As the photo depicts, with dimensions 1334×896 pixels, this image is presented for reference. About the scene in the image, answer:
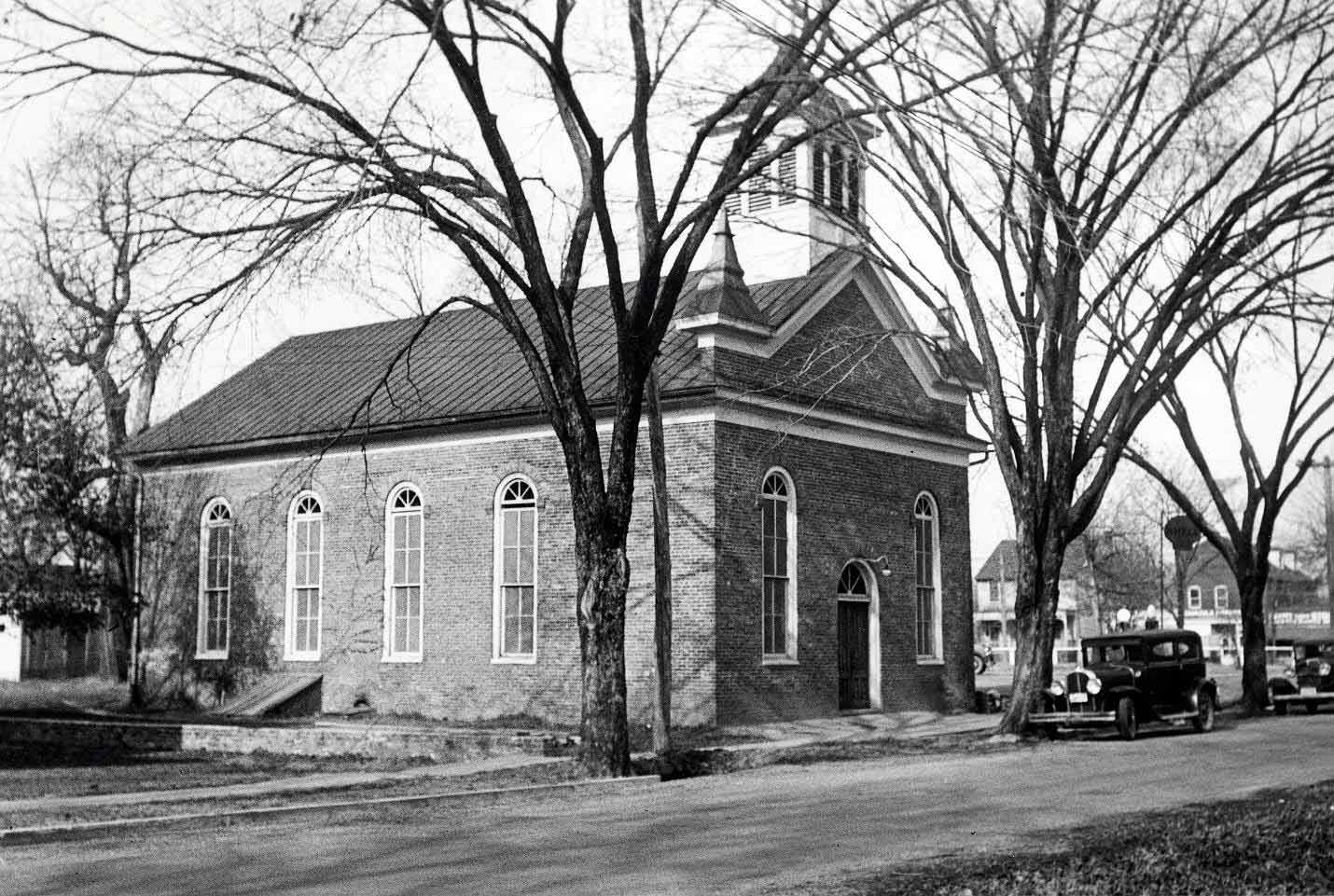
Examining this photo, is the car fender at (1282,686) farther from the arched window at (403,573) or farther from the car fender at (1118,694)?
the arched window at (403,573)

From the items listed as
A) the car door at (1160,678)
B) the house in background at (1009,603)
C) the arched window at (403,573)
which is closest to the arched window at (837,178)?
the arched window at (403,573)

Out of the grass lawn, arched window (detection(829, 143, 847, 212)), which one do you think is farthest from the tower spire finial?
the grass lawn

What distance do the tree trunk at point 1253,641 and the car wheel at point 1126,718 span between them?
952 centimetres

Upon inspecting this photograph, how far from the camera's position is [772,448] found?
25.2 meters

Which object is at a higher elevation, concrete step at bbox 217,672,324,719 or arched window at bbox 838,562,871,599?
arched window at bbox 838,562,871,599

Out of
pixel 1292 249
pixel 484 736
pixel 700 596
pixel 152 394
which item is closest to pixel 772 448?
pixel 700 596

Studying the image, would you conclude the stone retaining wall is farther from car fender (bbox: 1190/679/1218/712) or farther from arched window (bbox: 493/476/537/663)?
car fender (bbox: 1190/679/1218/712)

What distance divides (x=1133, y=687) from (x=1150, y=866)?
600 inches

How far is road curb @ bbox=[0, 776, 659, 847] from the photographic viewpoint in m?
12.4

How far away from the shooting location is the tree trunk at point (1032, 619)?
76.3 ft

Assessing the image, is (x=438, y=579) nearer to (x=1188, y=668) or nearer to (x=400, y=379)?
(x=400, y=379)

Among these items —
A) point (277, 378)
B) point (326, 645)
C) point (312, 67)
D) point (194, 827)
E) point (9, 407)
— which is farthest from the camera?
point (277, 378)

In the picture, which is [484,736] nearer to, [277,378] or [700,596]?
[700,596]

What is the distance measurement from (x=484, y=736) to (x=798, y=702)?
637 centimetres
